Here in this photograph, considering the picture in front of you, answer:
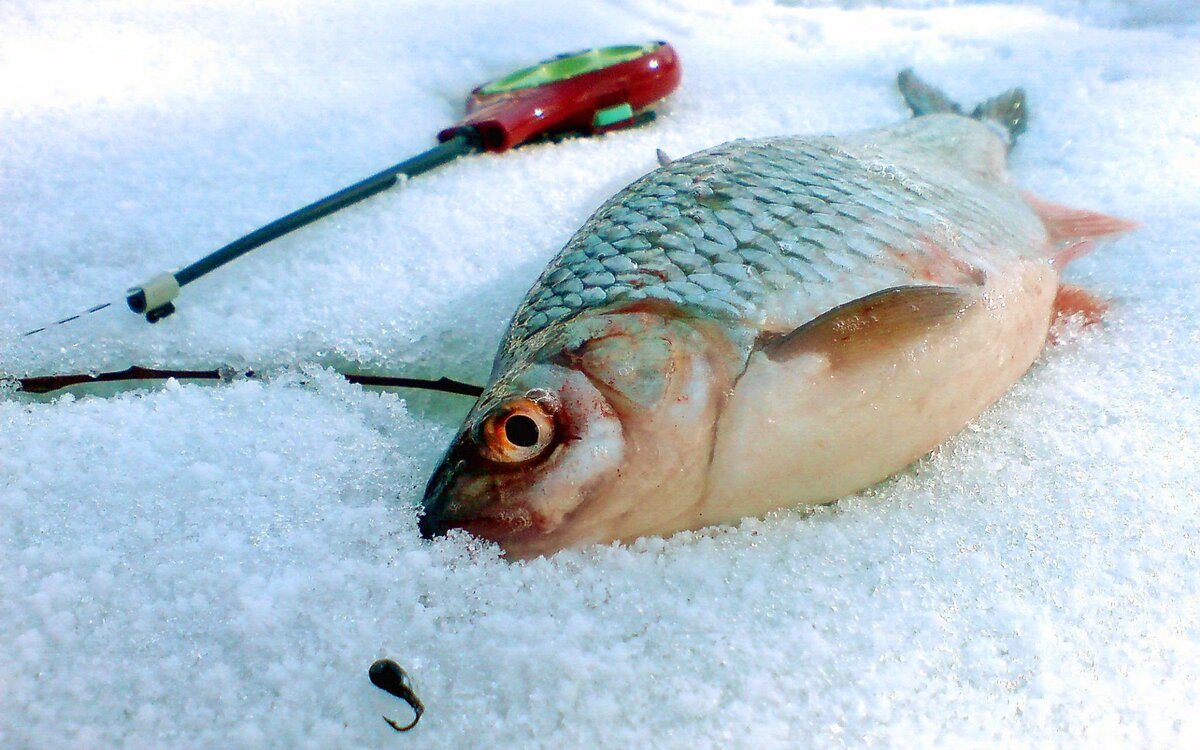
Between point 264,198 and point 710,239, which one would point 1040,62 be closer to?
point 710,239

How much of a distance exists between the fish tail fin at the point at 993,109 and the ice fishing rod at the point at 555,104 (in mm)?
784

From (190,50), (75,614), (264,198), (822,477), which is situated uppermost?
(190,50)

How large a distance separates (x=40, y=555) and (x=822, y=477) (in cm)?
113

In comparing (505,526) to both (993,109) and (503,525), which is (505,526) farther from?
(993,109)

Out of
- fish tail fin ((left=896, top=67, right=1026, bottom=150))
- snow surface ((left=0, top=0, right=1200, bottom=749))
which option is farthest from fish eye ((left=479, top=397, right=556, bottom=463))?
fish tail fin ((left=896, top=67, right=1026, bottom=150))

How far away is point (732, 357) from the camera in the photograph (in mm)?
1162

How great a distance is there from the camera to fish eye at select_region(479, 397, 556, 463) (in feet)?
Result: 3.51

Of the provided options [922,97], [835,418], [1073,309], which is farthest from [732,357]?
[922,97]

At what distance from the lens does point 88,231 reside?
1.90m

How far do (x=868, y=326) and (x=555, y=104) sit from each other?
147 cm

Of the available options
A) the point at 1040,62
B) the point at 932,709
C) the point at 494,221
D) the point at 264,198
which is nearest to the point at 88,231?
the point at 264,198

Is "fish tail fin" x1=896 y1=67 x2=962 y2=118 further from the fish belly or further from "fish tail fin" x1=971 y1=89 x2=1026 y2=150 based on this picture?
the fish belly

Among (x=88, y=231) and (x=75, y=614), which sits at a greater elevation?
(x=88, y=231)

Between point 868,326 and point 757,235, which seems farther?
point 757,235
